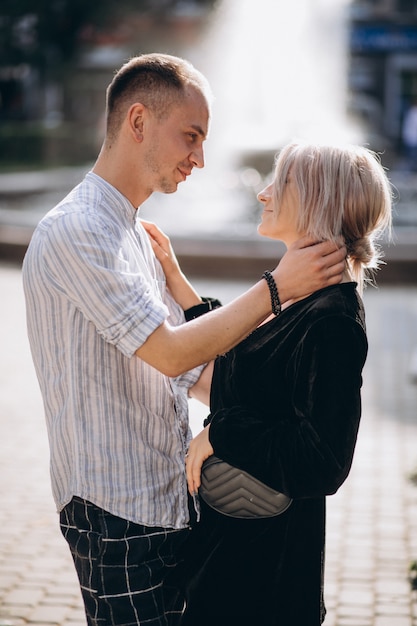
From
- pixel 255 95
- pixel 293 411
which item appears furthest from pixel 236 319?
A: pixel 255 95

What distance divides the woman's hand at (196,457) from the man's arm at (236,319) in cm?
21

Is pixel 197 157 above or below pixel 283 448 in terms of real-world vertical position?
above

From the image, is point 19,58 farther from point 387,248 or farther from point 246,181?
point 387,248

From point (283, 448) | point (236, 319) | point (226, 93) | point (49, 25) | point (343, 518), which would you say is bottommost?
point (226, 93)

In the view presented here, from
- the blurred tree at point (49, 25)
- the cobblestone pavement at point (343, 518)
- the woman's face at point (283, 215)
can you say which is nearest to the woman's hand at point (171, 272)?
the woman's face at point (283, 215)

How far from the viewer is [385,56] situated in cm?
4400

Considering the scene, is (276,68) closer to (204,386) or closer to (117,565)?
(204,386)

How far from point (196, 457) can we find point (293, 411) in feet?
0.88

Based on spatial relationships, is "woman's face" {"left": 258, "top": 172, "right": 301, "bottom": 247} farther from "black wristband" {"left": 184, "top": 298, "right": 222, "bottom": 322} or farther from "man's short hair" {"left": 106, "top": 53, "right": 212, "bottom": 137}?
"black wristband" {"left": 184, "top": 298, "right": 222, "bottom": 322}

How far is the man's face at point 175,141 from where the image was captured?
2598 mm

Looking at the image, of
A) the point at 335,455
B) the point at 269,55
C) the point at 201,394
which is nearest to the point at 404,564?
the point at 201,394

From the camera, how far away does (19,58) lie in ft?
126

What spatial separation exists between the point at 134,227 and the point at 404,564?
118 inches

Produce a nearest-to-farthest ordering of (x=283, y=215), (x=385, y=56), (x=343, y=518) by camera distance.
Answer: (x=283, y=215), (x=343, y=518), (x=385, y=56)
